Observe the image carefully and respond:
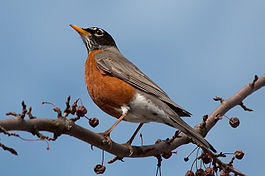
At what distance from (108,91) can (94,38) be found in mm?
1666

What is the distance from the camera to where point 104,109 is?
396 cm

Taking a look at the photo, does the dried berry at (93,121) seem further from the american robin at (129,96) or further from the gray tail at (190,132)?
the gray tail at (190,132)

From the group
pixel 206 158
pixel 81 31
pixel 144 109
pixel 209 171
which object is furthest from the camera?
pixel 81 31

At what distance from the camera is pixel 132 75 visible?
4074mm

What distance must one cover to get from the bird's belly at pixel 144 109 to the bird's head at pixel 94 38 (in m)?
1.70

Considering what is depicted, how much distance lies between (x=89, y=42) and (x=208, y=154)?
2694 millimetres

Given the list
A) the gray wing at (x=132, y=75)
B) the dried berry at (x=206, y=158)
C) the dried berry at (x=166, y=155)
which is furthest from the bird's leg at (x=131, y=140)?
the dried berry at (x=206, y=158)

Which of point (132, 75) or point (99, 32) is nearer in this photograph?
point (132, 75)

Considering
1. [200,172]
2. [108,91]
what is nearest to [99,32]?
[108,91]

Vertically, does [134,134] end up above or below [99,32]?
below

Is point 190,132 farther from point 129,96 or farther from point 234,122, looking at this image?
point 129,96

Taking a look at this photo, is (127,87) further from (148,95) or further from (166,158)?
(166,158)

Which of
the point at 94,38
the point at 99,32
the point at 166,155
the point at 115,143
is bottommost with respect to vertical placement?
the point at 115,143

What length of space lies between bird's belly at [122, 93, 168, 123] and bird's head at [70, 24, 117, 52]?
5.59ft
